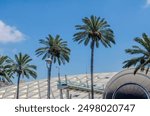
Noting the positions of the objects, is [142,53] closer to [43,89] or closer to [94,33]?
[94,33]

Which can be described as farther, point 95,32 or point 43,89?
point 43,89

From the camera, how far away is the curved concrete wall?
204 feet

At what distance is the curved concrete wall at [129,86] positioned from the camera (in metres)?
62.1

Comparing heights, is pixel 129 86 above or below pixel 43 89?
above

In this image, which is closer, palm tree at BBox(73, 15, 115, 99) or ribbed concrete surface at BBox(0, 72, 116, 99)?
palm tree at BBox(73, 15, 115, 99)

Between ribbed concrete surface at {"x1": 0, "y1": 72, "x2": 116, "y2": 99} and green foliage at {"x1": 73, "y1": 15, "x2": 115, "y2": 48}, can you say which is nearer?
green foliage at {"x1": 73, "y1": 15, "x2": 115, "y2": 48}

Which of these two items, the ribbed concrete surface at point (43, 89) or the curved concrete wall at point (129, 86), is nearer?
the curved concrete wall at point (129, 86)

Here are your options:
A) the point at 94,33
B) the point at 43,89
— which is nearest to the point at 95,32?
the point at 94,33

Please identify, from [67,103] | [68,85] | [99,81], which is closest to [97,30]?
[68,85]

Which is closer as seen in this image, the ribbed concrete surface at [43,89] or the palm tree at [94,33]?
the palm tree at [94,33]

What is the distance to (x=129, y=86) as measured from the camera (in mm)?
64062

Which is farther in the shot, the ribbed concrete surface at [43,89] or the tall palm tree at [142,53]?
the ribbed concrete surface at [43,89]

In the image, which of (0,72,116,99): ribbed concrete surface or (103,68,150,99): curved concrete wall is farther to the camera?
(0,72,116,99): ribbed concrete surface

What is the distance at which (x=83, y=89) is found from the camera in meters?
79.7
